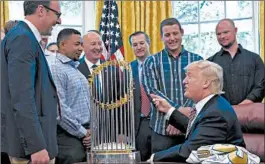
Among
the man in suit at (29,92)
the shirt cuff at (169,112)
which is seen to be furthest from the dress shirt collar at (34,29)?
the shirt cuff at (169,112)

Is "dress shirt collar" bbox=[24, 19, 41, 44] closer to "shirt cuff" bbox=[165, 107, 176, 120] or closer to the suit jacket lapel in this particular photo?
the suit jacket lapel

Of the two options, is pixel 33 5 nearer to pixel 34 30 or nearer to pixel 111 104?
pixel 34 30

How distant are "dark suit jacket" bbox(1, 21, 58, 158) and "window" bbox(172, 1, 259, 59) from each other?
4103 mm

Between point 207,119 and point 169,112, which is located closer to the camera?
point 207,119

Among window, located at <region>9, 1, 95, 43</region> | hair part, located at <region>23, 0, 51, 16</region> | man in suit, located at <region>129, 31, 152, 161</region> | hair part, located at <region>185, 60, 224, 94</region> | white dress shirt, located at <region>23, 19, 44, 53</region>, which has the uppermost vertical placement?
window, located at <region>9, 1, 95, 43</region>

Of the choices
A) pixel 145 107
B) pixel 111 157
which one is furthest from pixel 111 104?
pixel 145 107

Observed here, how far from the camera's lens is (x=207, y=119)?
235 centimetres

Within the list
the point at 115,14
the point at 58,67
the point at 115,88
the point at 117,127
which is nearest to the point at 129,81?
the point at 115,88

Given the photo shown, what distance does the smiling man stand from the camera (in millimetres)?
3076

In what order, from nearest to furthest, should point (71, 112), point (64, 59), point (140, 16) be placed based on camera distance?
point (71, 112) → point (64, 59) → point (140, 16)

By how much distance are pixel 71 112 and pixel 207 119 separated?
1038 millimetres

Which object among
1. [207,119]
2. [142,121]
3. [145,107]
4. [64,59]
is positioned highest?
[64,59]

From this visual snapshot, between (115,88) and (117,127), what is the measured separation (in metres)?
0.19

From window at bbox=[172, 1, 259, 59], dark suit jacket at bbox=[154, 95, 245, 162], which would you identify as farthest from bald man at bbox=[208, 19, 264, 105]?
window at bbox=[172, 1, 259, 59]
